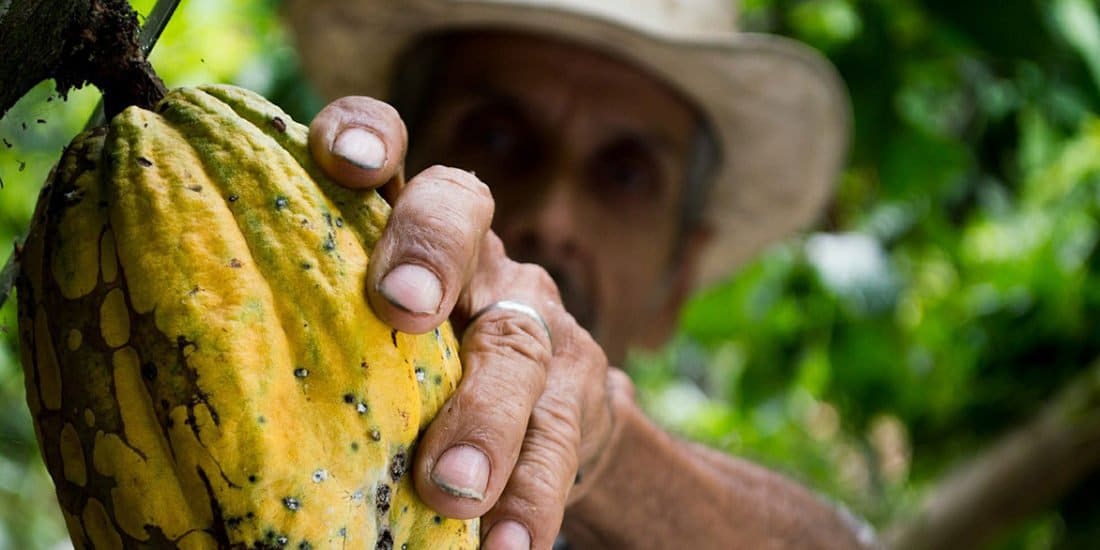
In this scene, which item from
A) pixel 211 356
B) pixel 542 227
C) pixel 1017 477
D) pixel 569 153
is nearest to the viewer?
pixel 211 356

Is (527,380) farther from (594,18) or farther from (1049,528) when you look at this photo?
(1049,528)

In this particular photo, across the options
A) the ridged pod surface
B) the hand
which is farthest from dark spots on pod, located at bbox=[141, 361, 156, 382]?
the hand

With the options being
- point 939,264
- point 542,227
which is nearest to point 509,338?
point 542,227

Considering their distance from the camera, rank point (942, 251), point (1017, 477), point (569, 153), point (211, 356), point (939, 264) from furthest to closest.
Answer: point (939, 264), point (942, 251), point (1017, 477), point (569, 153), point (211, 356)

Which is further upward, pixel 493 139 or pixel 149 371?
pixel 149 371

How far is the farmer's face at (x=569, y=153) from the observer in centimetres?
215

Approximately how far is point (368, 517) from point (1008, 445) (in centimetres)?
255

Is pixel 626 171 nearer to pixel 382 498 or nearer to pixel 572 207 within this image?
pixel 572 207

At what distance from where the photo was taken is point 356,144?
694 mm

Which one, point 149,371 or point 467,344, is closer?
point 149,371

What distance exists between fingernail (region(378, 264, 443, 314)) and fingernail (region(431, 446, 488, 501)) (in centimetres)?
8

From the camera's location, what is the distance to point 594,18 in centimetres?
212

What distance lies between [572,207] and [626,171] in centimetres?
20

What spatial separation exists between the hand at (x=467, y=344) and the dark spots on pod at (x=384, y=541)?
0.09 ft
